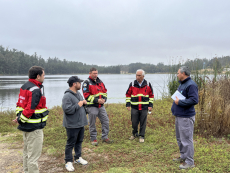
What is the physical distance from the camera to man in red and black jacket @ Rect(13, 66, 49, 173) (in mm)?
2902

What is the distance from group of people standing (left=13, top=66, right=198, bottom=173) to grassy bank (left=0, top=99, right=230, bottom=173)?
269mm

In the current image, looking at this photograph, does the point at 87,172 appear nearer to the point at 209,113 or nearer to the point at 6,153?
the point at 6,153

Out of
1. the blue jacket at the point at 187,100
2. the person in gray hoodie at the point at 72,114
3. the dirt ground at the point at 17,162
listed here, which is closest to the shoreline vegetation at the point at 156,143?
the dirt ground at the point at 17,162

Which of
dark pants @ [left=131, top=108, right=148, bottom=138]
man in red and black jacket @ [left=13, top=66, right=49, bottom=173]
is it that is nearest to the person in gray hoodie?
man in red and black jacket @ [left=13, top=66, right=49, bottom=173]

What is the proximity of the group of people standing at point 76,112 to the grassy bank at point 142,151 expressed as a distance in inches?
10.6

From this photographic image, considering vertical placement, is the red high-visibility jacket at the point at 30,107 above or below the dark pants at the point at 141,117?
above

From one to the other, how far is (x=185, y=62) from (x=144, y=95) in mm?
7320

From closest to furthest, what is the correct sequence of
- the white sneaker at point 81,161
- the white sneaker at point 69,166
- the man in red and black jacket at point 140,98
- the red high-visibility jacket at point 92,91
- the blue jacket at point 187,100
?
the blue jacket at point 187,100 → the white sneaker at point 69,166 → the white sneaker at point 81,161 → the red high-visibility jacket at point 92,91 → the man in red and black jacket at point 140,98

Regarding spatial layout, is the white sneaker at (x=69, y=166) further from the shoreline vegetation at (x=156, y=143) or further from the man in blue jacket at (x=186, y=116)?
the man in blue jacket at (x=186, y=116)

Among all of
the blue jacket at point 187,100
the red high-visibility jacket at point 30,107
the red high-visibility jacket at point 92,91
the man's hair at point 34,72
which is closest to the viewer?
the red high-visibility jacket at point 30,107

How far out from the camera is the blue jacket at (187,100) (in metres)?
3.41

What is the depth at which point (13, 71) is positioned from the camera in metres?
55.1

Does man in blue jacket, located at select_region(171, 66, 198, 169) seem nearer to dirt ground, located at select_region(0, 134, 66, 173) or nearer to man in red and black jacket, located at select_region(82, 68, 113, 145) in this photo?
man in red and black jacket, located at select_region(82, 68, 113, 145)

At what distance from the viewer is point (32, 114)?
2.96 metres
